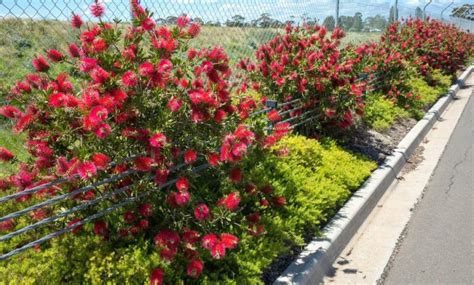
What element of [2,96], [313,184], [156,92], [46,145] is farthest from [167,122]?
[313,184]

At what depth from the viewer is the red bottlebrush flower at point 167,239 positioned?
2.97m

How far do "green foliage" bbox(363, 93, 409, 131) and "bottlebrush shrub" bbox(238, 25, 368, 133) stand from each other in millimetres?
1850

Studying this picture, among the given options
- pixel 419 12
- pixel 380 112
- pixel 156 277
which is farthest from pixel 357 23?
pixel 156 277

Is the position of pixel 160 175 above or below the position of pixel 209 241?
above

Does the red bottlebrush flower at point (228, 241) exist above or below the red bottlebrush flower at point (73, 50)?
below

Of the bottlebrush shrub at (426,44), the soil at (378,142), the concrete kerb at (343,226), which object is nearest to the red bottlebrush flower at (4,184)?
the concrete kerb at (343,226)

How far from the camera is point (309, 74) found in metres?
5.88

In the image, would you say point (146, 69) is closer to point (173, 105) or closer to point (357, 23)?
point (173, 105)

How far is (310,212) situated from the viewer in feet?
14.3

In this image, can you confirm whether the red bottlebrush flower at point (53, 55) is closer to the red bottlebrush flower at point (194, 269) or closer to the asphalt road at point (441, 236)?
the red bottlebrush flower at point (194, 269)

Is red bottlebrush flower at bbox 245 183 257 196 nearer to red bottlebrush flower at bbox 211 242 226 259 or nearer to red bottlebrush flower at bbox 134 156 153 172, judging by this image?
red bottlebrush flower at bbox 211 242 226 259

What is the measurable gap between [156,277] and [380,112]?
21.2 feet

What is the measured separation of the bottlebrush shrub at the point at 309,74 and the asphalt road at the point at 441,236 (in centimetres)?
149

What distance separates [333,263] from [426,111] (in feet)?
24.6
